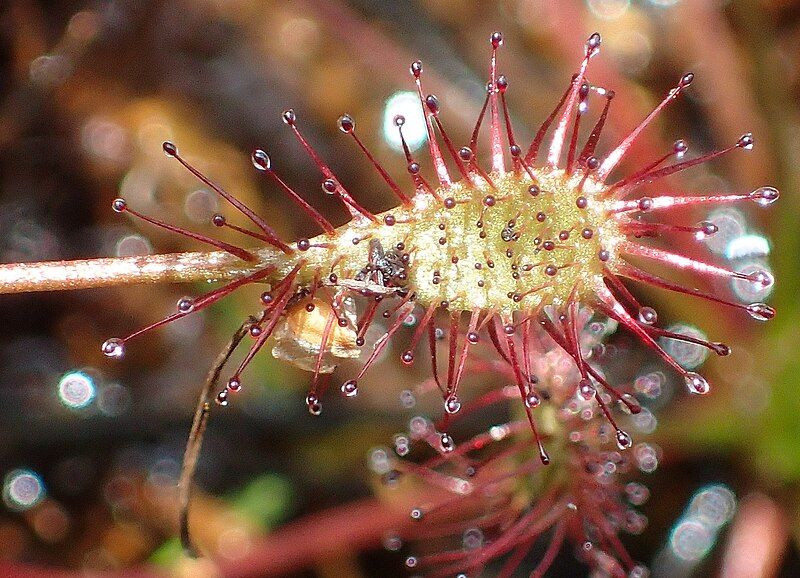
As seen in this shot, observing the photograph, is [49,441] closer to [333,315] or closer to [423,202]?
[333,315]

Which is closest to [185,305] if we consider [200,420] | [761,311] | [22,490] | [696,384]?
[200,420]

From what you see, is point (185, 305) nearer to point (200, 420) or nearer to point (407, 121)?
point (200, 420)

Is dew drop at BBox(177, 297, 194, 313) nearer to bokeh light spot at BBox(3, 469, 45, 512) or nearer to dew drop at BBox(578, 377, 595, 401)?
dew drop at BBox(578, 377, 595, 401)

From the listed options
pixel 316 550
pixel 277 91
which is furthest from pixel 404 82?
pixel 316 550

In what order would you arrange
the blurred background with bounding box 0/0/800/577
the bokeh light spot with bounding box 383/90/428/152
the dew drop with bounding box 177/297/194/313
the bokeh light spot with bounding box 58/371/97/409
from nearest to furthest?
the dew drop with bounding box 177/297/194/313, the blurred background with bounding box 0/0/800/577, the bokeh light spot with bounding box 58/371/97/409, the bokeh light spot with bounding box 383/90/428/152

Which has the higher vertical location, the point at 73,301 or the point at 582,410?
the point at 73,301

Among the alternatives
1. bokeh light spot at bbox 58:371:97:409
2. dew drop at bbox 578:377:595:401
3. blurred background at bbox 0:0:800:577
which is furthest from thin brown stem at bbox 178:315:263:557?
bokeh light spot at bbox 58:371:97:409
